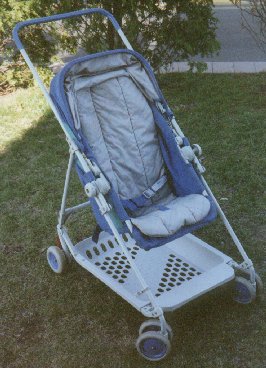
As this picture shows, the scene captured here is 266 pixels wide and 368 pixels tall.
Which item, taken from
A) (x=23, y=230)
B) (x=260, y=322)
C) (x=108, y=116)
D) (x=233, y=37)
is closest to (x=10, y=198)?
(x=23, y=230)

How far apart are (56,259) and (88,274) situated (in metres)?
0.26

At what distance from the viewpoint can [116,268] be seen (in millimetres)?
3662

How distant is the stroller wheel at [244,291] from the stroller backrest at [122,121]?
0.95m

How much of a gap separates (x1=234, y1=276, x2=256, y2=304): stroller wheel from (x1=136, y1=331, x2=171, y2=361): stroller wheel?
2.15ft

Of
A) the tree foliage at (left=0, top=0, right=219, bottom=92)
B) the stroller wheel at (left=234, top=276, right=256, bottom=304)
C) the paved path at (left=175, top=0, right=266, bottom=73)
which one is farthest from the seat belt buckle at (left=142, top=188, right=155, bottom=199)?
the paved path at (left=175, top=0, right=266, bottom=73)

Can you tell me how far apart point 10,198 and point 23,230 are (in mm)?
557

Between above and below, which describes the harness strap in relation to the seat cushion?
below

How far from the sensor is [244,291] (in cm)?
337

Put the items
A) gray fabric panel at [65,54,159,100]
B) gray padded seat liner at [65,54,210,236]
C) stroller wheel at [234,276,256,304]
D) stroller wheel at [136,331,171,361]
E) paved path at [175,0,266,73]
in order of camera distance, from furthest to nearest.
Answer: paved path at [175,0,266,73] < gray padded seat liner at [65,54,210,236] < gray fabric panel at [65,54,159,100] < stroller wheel at [234,276,256,304] < stroller wheel at [136,331,171,361]

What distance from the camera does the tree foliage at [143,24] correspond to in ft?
20.7

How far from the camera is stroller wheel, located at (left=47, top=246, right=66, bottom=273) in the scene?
378 cm

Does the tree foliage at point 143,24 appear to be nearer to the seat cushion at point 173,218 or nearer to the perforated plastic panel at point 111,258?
the perforated plastic panel at point 111,258

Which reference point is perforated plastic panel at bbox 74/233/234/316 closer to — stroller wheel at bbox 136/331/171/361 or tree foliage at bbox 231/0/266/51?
stroller wheel at bbox 136/331/171/361

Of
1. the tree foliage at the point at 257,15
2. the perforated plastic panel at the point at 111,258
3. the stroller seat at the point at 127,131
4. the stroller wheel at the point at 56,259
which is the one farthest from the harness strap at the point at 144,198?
the tree foliage at the point at 257,15
